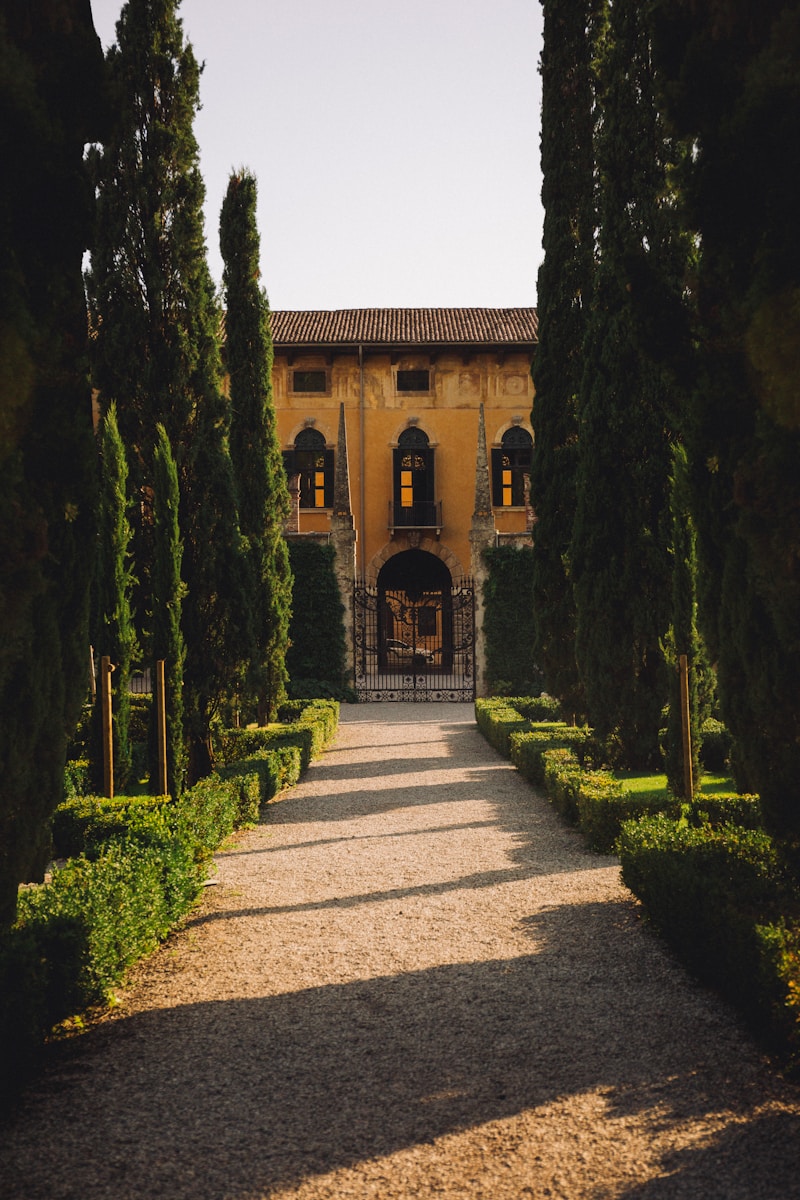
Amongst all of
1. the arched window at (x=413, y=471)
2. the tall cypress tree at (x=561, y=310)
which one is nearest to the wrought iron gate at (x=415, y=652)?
the arched window at (x=413, y=471)

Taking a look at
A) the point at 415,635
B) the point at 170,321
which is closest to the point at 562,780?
the point at 170,321

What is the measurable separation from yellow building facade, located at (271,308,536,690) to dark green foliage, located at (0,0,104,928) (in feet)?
75.6

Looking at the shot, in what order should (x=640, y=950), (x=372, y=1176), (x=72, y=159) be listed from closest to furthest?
(x=372, y=1176) → (x=72, y=159) → (x=640, y=950)

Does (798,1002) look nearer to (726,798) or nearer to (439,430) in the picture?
(726,798)

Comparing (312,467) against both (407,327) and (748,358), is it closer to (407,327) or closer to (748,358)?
(407,327)

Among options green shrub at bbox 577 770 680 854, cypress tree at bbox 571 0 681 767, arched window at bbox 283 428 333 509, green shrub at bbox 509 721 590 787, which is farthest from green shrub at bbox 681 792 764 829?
arched window at bbox 283 428 333 509

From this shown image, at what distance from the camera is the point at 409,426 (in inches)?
1111

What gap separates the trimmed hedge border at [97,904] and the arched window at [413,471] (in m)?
20.5

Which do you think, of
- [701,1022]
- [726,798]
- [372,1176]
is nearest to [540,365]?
[726,798]

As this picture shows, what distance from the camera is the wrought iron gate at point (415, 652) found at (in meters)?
21.5

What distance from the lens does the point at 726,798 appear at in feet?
22.2

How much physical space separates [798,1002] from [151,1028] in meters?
2.58

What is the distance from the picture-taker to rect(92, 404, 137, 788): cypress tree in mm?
8945

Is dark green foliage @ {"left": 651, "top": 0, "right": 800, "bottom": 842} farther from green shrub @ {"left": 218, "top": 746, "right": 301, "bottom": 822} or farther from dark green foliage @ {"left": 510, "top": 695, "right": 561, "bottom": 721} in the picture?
dark green foliage @ {"left": 510, "top": 695, "right": 561, "bottom": 721}
